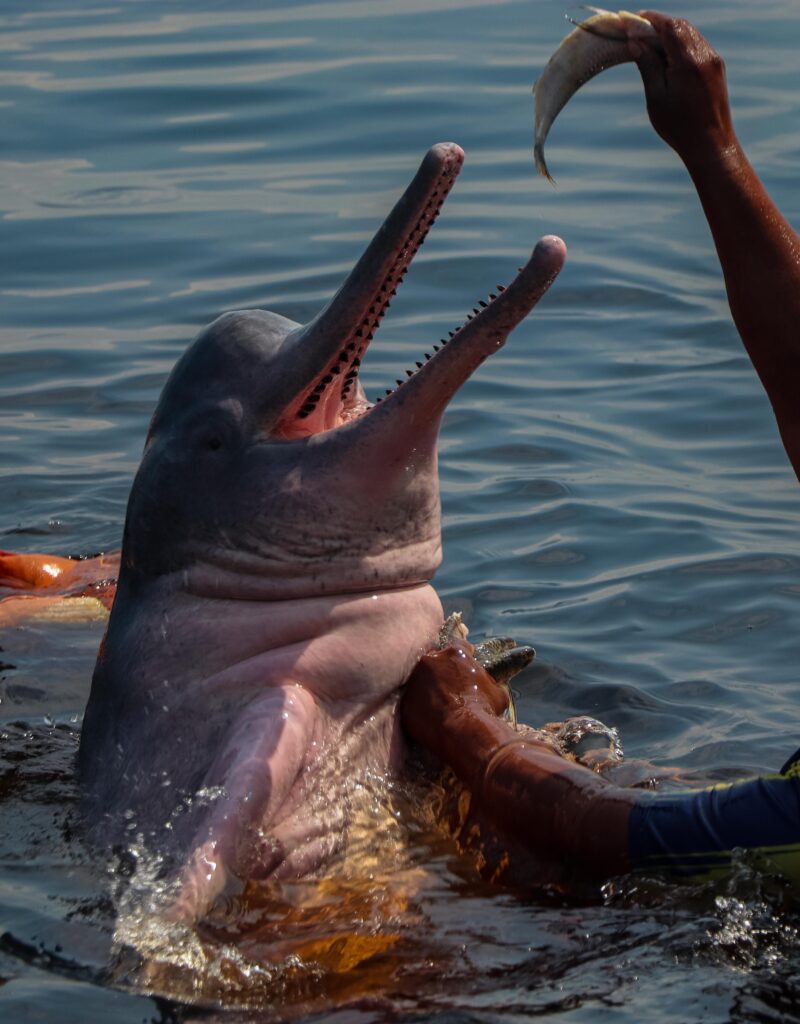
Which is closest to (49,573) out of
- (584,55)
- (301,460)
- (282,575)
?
(282,575)

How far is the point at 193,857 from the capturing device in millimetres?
5684

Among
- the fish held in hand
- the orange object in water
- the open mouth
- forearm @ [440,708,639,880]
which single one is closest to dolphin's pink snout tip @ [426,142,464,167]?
the open mouth

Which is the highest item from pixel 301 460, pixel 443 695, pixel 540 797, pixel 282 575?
pixel 301 460

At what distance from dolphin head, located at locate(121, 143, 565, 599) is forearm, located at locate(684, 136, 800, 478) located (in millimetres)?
→ 1050

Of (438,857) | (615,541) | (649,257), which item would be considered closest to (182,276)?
(649,257)

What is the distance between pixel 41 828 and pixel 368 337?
2122mm

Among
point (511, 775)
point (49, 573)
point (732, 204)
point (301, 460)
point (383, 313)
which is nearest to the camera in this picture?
point (732, 204)

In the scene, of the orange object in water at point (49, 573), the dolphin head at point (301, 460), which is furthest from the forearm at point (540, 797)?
the orange object in water at point (49, 573)

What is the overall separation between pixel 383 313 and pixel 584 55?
A: 4.40ft

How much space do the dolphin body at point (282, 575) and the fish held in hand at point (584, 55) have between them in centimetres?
73

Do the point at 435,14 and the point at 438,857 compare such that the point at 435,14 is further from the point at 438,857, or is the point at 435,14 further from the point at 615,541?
the point at 438,857

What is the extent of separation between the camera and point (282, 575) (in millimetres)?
6379

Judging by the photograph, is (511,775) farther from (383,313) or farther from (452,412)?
(452,412)

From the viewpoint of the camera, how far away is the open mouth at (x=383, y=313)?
585 centimetres
